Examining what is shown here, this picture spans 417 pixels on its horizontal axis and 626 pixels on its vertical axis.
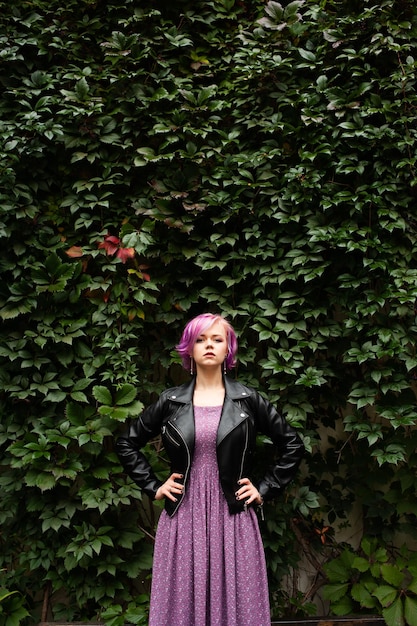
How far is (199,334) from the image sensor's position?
2.10 m

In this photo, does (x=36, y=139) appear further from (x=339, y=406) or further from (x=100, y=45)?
(x=339, y=406)

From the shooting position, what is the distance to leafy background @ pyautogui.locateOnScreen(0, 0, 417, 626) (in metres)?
2.69

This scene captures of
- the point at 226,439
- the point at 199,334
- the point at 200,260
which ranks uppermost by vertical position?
the point at 200,260

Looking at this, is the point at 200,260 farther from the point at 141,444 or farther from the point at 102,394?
the point at 141,444

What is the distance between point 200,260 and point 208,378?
89cm

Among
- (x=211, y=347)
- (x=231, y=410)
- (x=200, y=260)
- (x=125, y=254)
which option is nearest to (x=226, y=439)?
(x=231, y=410)

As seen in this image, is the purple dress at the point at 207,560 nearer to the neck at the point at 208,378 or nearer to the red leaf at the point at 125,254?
the neck at the point at 208,378

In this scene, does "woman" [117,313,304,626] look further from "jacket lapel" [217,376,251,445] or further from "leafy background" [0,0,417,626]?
"leafy background" [0,0,417,626]

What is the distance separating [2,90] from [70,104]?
42cm

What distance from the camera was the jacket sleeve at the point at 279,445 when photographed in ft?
7.05

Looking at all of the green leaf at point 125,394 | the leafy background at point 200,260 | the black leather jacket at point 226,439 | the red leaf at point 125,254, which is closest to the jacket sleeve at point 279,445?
the black leather jacket at point 226,439

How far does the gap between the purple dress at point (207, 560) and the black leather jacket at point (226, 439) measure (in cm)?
4

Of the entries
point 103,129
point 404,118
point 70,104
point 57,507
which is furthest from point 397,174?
point 57,507

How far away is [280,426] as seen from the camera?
2.18 m
